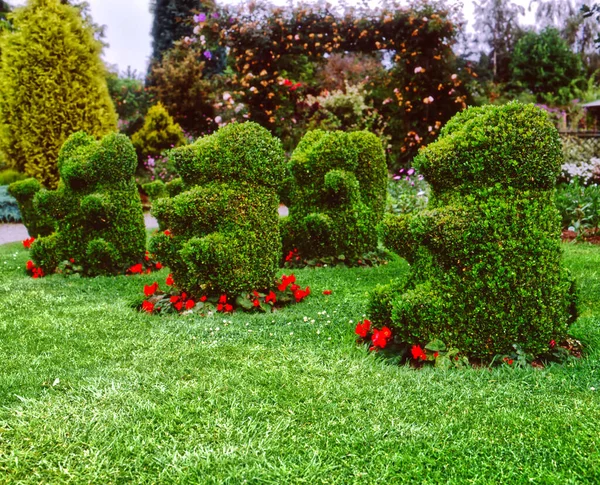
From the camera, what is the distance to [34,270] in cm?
679

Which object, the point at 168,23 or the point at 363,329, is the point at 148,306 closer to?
the point at 363,329

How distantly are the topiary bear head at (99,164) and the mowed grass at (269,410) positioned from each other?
96.3 inches

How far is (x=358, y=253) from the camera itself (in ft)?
23.4

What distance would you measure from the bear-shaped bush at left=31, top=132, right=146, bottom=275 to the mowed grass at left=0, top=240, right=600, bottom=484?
2.13 m

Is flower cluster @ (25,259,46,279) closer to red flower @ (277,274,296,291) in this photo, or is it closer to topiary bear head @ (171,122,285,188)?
topiary bear head @ (171,122,285,188)

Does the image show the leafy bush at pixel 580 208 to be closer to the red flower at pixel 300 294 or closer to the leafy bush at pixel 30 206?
the red flower at pixel 300 294

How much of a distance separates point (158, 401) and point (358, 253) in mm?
4354

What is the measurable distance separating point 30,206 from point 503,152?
259 inches

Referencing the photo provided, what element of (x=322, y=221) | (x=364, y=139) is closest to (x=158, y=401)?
(x=322, y=221)

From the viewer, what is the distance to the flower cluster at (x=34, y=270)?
6715 mm

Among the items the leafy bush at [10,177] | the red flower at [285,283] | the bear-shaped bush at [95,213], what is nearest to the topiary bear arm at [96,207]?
the bear-shaped bush at [95,213]

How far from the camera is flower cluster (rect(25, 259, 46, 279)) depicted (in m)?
6.71

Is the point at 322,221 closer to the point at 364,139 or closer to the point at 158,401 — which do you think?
the point at 364,139

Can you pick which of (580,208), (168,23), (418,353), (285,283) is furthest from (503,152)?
(168,23)
